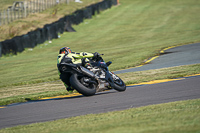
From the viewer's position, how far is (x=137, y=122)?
19.7 ft

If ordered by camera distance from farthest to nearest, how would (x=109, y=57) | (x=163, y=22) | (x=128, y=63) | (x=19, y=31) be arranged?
(x=163, y=22)
(x=19, y=31)
(x=109, y=57)
(x=128, y=63)

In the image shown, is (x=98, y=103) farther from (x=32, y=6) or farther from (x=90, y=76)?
(x=32, y=6)

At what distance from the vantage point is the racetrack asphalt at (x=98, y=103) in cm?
789

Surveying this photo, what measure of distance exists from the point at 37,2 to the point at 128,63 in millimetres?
34377

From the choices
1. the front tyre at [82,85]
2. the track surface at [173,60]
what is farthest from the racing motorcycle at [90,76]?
the track surface at [173,60]

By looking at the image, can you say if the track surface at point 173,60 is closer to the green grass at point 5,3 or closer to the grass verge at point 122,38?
the grass verge at point 122,38

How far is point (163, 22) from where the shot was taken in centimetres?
3881

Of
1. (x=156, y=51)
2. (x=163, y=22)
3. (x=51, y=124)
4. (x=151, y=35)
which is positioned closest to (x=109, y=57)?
(x=156, y=51)

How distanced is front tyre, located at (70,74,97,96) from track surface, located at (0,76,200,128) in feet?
Answer: 0.70

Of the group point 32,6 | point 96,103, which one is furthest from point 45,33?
point 96,103

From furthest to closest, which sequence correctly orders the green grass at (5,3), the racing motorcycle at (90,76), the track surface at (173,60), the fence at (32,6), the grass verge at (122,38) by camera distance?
the green grass at (5,3), the fence at (32,6), the grass verge at (122,38), the track surface at (173,60), the racing motorcycle at (90,76)

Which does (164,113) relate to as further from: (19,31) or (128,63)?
(19,31)

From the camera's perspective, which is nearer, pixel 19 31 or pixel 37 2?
pixel 19 31

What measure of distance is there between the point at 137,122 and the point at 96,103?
9.51ft
